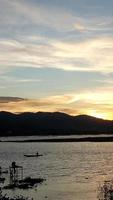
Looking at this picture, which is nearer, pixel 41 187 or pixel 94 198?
pixel 94 198

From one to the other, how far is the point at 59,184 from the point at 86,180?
7.80m

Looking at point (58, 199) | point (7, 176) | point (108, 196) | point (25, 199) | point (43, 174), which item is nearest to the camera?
point (108, 196)

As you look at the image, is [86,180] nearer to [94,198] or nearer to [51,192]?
[51,192]

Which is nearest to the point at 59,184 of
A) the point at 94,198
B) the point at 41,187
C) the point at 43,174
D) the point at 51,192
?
the point at 41,187

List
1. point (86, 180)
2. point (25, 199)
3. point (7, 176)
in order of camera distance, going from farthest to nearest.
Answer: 1. point (7, 176)
2. point (86, 180)
3. point (25, 199)

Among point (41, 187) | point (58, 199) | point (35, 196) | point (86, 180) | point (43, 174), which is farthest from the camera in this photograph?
point (43, 174)

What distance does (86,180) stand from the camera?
86.4 metres

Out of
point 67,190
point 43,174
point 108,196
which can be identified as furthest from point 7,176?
point 108,196

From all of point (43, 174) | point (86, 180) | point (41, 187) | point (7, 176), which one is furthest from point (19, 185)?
point (43, 174)

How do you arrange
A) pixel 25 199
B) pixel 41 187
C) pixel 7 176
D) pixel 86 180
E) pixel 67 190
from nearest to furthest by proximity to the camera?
pixel 25 199 < pixel 67 190 < pixel 41 187 < pixel 86 180 < pixel 7 176

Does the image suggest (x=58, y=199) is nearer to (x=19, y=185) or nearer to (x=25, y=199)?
(x=25, y=199)

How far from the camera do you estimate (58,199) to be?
62.5 metres

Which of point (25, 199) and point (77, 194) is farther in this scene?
point (77, 194)

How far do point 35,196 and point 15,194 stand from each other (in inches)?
133
